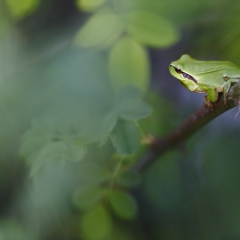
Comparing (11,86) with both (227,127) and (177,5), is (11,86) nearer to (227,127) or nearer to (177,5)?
(177,5)

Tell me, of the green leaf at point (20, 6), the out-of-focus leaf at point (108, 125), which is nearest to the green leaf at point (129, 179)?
the out-of-focus leaf at point (108, 125)

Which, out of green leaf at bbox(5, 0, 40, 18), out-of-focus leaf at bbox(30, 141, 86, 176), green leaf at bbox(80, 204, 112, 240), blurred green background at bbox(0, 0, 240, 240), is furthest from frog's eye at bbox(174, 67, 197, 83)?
green leaf at bbox(5, 0, 40, 18)

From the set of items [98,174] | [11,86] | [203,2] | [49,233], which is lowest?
[49,233]

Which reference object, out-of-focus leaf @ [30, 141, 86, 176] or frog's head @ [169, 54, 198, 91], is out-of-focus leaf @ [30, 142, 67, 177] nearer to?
out-of-focus leaf @ [30, 141, 86, 176]

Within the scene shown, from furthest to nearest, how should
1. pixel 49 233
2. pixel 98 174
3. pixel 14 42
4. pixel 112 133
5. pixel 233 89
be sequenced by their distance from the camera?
pixel 14 42 < pixel 49 233 < pixel 98 174 < pixel 112 133 < pixel 233 89

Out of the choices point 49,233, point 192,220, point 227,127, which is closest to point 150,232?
point 192,220

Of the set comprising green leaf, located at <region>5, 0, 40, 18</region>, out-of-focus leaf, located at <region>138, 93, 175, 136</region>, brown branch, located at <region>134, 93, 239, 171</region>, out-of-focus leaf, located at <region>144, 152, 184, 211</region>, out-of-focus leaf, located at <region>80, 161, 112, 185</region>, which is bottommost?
out-of-focus leaf, located at <region>144, 152, 184, 211</region>

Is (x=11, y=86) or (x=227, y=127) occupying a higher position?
(x=11, y=86)
